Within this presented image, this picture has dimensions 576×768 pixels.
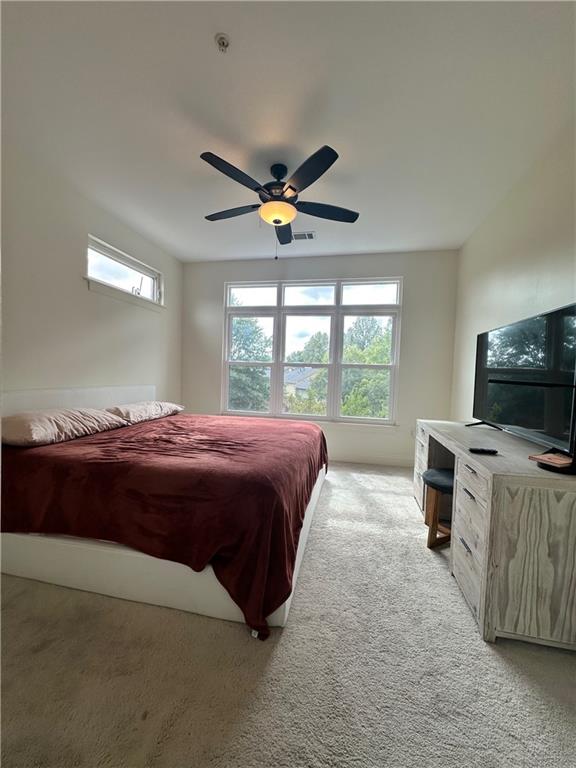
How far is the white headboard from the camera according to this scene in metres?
2.46

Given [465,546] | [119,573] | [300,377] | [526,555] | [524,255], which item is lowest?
[119,573]

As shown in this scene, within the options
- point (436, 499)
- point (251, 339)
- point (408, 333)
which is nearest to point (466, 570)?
point (436, 499)

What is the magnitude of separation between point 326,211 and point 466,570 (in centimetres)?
254

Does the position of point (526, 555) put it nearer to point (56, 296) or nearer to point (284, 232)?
point (284, 232)

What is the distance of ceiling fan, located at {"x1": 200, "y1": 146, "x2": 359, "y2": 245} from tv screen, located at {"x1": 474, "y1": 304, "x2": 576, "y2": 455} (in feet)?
4.77

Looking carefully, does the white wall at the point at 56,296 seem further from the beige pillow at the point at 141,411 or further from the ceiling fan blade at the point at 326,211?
the ceiling fan blade at the point at 326,211

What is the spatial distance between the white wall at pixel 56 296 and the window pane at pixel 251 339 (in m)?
1.35

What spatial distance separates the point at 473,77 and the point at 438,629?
291 cm

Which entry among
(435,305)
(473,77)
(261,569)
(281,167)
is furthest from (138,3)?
(435,305)

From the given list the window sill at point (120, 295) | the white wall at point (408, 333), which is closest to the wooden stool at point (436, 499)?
the white wall at point (408, 333)

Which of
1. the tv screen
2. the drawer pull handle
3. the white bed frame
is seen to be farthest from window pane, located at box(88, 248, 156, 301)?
the drawer pull handle

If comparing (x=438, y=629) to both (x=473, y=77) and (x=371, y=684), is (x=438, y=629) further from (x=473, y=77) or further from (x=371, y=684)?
(x=473, y=77)

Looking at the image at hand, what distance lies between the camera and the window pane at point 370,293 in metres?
4.37

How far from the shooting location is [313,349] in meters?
4.59
